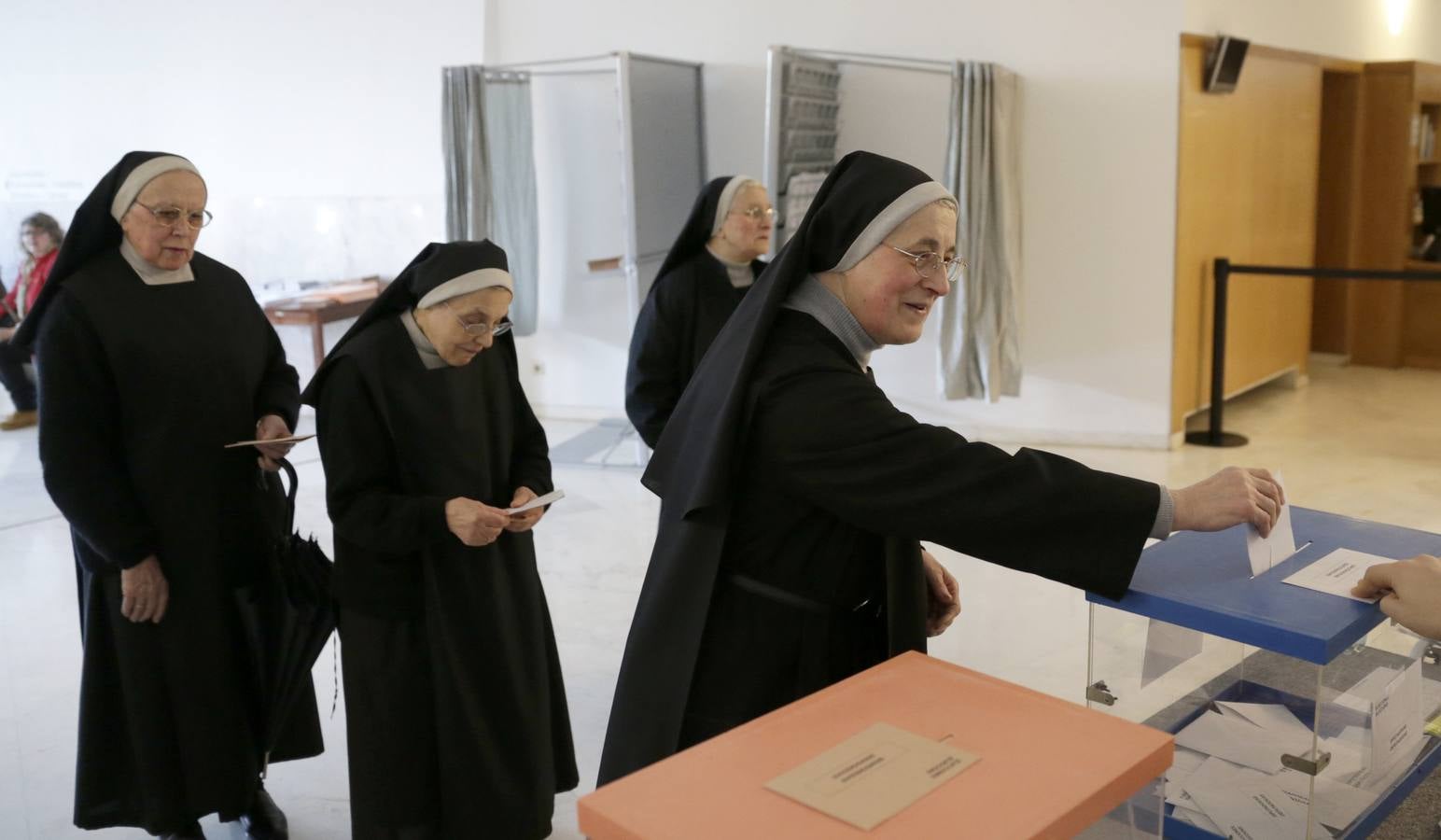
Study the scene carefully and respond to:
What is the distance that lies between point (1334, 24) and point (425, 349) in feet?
26.9

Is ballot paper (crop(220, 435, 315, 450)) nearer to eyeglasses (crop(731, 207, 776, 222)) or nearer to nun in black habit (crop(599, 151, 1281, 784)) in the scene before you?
nun in black habit (crop(599, 151, 1281, 784))

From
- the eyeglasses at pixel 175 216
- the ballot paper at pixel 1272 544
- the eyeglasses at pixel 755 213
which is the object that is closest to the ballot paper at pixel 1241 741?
the ballot paper at pixel 1272 544

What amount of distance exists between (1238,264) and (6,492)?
669 cm

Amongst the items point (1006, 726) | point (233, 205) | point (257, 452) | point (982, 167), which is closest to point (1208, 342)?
point (982, 167)

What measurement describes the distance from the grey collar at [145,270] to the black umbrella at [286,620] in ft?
1.59

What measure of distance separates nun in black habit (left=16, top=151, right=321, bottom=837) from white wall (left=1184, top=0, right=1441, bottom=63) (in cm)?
549

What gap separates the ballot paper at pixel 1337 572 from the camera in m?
1.94

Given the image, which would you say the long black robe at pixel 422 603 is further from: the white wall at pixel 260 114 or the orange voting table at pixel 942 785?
the white wall at pixel 260 114

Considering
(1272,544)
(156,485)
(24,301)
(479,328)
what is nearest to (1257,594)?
(1272,544)

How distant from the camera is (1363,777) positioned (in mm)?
2137

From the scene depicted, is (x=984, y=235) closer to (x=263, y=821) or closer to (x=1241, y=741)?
(x=263, y=821)

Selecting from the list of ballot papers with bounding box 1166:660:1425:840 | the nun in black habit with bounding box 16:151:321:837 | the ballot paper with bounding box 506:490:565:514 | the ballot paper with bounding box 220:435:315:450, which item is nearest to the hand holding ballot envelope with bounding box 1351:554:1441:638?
the list of ballot papers with bounding box 1166:660:1425:840

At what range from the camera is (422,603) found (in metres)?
2.78

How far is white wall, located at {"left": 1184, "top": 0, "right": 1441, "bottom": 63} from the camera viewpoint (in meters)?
7.16
